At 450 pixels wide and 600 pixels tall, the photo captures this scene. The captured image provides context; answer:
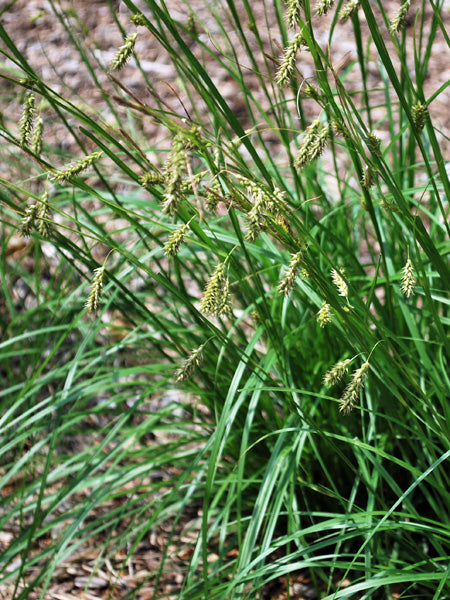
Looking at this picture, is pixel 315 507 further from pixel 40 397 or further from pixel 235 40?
pixel 235 40

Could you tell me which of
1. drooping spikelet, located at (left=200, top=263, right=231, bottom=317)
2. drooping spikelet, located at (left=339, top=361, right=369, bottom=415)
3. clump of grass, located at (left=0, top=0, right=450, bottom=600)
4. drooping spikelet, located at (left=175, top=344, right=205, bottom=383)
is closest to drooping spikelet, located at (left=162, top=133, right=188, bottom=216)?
clump of grass, located at (left=0, top=0, right=450, bottom=600)

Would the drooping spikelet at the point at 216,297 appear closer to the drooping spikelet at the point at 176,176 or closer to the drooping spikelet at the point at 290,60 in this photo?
the drooping spikelet at the point at 176,176

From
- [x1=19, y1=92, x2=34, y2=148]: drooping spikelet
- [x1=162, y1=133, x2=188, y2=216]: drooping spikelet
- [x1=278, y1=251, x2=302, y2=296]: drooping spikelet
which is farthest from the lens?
[x1=19, y1=92, x2=34, y2=148]: drooping spikelet

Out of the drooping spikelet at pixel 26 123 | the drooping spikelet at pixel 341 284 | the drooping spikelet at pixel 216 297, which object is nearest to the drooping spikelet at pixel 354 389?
the drooping spikelet at pixel 341 284

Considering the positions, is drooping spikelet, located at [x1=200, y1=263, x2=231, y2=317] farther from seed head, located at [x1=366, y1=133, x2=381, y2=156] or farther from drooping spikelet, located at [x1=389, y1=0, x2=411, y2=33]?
drooping spikelet, located at [x1=389, y1=0, x2=411, y2=33]

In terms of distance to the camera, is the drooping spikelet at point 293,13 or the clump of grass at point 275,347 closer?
the drooping spikelet at point 293,13

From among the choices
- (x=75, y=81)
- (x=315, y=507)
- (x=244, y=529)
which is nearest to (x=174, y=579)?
(x=244, y=529)

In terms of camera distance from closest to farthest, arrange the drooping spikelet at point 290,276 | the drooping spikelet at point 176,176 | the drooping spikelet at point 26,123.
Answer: the drooping spikelet at point 176,176, the drooping spikelet at point 290,276, the drooping spikelet at point 26,123

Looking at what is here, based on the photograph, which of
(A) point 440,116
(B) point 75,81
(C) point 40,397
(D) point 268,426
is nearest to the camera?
(D) point 268,426
